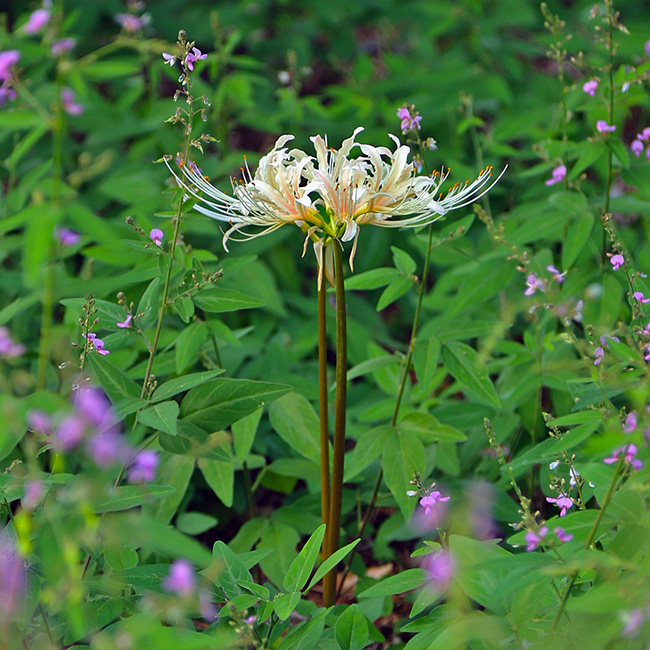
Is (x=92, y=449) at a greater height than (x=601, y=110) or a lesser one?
greater

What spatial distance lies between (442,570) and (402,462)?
47cm

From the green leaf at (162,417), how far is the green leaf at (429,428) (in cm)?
64

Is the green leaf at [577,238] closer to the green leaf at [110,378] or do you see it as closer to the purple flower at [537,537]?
the purple flower at [537,537]

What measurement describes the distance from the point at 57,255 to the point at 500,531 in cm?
152

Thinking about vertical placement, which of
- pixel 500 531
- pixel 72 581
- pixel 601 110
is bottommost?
pixel 500 531

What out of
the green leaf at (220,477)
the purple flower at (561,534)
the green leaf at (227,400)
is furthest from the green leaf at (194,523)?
the purple flower at (561,534)

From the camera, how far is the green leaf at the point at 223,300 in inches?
58.5

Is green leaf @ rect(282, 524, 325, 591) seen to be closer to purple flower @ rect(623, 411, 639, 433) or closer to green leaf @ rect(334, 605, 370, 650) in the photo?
green leaf @ rect(334, 605, 370, 650)

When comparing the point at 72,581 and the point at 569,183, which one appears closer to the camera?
the point at 72,581

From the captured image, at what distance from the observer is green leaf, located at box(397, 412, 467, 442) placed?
1.69 meters

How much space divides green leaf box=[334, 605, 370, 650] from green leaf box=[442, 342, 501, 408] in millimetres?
555

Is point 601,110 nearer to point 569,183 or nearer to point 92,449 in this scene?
point 569,183

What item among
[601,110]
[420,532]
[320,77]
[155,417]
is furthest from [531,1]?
[155,417]

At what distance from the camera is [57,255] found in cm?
225
